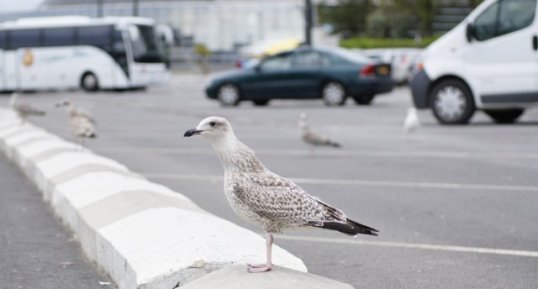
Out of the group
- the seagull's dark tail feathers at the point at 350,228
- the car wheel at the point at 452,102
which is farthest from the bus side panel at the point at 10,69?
the seagull's dark tail feathers at the point at 350,228

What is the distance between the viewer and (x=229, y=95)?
96.4ft

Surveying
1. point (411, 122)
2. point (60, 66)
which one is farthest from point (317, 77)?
point (60, 66)

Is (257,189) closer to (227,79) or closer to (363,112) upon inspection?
(363,112)

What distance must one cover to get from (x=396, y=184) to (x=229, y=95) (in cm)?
1822

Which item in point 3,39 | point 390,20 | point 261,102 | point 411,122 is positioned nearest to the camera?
point 411,122

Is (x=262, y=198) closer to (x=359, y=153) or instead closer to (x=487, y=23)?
(x=359, y=153)

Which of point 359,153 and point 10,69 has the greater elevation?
point 359,153

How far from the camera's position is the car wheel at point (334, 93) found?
2825 centimetres

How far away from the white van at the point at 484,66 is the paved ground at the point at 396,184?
51 cm

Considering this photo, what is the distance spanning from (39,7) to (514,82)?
238ft

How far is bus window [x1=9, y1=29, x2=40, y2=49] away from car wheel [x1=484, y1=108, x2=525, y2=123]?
2953 centimetres

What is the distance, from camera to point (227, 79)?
2933cm

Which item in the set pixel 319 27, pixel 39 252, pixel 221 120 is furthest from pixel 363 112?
pixel 319 27

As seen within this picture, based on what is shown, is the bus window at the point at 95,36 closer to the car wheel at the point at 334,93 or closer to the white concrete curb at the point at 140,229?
the car wheel at the point at 334,93
